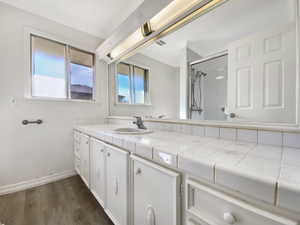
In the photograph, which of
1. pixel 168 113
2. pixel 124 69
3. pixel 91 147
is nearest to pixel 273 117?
pixel 168 113

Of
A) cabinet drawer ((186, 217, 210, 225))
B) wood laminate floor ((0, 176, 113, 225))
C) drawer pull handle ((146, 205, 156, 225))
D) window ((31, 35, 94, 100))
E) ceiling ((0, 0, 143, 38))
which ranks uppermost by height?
ceiling ((0, 0, 143, 38))

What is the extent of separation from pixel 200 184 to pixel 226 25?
1058mm

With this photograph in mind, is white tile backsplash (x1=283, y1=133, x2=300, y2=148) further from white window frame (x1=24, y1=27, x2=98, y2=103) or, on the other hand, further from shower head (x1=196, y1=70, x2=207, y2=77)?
white window frame (x1=24, y1=27, x2=98, y2=103)

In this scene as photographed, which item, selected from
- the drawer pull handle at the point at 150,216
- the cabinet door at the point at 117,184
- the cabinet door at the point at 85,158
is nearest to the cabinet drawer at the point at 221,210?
the drawer pull handle at the point at 150,216

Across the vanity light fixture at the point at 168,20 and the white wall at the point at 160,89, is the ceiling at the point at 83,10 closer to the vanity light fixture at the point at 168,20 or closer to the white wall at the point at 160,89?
the vanity light fixture at the point at 168,20

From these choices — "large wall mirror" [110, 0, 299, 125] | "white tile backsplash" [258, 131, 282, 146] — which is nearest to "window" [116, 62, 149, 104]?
"large wall mirror" [110, 0, 299, 125]

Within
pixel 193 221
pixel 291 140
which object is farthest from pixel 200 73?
pixel 193 221

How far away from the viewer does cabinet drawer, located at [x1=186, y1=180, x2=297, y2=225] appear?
0.39 metres

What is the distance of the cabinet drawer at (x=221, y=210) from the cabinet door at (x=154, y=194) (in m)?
0.07

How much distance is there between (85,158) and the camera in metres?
1.63

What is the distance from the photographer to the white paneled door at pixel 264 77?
75cm

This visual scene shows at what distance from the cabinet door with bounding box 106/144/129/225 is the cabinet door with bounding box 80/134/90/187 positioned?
52 centimetres

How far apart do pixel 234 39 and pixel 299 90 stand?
19.3 inches

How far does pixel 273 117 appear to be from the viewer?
78 cm
